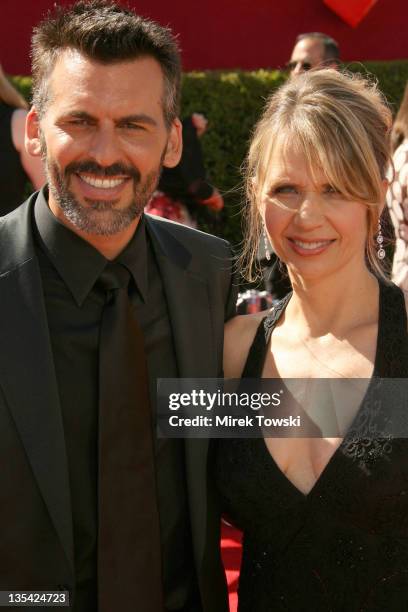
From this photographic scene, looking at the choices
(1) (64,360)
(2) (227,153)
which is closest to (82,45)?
(1) (64,360)

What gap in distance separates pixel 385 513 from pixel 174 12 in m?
7.24

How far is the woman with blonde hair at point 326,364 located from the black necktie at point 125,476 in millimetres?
255

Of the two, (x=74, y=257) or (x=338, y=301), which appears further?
(x=338, y=301)

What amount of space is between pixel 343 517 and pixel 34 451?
0.71m

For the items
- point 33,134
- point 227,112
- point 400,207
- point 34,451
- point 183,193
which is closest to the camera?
point 34,451

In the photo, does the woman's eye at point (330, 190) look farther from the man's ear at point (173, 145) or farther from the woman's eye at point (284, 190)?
the man's ear at point (173, 145)

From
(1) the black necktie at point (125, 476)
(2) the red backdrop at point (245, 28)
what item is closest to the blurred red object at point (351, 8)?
(2) the red backdrop at point (245, 28)

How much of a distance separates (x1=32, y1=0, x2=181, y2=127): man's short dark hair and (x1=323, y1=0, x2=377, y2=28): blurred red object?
7.03 metres

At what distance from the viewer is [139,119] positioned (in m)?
2.04

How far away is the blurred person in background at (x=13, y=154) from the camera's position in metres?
3.87

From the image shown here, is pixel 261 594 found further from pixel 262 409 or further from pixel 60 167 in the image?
pixel 60 167

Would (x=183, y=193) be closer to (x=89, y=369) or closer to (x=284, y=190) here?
(x=284, y=190)

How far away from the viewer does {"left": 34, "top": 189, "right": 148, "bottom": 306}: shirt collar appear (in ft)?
6.54

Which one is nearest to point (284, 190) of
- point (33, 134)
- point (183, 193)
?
point (33, 134)
